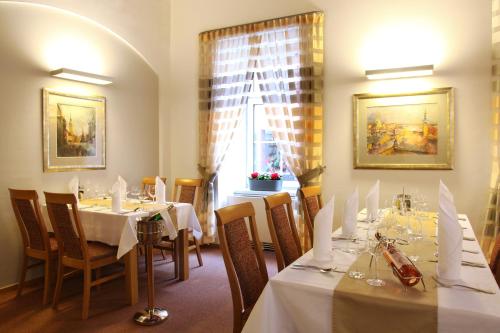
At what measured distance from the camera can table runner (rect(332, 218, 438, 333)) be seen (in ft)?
4.61

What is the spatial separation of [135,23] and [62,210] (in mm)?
2905

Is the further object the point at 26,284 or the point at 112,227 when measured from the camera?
the point at 26,284

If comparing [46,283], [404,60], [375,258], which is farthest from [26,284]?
[404,60]

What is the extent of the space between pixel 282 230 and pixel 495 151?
2515 millimetres

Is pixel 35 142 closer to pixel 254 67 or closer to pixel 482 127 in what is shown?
pixel 254 67

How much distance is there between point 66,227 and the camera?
3084 mm

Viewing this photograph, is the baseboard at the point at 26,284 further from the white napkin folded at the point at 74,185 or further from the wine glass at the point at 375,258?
the wine glass at the point at 375,258

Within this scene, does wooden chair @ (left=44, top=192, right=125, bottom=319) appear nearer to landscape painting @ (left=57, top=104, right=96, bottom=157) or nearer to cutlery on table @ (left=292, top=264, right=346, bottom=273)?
landscape painting @ (left=57, top=104, right=96, bottom=157)

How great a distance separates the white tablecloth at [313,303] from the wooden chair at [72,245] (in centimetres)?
193

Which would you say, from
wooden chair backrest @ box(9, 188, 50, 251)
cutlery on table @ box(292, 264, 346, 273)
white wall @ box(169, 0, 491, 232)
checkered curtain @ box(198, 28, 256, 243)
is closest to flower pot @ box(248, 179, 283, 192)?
checkered curtain @ box(198, 28, 256, 243)

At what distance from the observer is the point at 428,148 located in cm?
403

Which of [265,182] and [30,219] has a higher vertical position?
[265,182]

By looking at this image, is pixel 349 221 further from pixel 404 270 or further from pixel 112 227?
pixel 112 227

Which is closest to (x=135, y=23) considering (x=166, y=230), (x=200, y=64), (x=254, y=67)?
(x=200, y=64)
